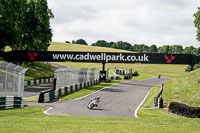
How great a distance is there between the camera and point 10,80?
71.7ft

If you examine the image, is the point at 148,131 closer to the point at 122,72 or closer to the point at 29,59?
the point at 29,59

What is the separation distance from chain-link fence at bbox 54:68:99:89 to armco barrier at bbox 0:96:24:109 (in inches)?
307

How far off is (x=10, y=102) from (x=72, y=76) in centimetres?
1502

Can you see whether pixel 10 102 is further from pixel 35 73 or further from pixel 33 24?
pixel 35 73

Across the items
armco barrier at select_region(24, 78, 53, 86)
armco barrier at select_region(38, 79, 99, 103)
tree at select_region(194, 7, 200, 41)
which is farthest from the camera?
tree at select_region(194, 7, 200, 41)

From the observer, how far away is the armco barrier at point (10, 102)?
20.7 m

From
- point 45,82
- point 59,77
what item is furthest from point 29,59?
point 59,77

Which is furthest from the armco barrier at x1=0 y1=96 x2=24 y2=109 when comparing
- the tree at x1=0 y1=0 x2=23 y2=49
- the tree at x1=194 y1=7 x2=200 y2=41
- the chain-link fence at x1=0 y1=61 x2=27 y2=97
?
the tree at x1=194 y1=7 x2=200 y2=41

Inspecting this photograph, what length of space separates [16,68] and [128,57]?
27633 millimetres

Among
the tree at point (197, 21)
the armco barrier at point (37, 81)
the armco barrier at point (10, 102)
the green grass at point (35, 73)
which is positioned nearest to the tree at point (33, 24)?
the green grass at point (35, 73)

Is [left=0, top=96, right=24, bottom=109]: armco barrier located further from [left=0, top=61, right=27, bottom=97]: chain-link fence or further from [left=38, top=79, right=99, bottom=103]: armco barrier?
[left=38, top=79, right=99, bottom=103]: armco barrier

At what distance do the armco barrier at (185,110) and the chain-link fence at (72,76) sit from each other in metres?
12.7

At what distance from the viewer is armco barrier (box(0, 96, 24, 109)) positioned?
20.7 meters

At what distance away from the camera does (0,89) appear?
20.9 m
